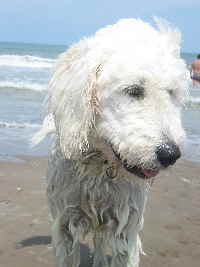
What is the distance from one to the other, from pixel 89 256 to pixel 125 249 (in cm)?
99

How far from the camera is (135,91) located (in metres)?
3.04

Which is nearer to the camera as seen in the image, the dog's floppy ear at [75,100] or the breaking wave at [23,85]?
the dog's floppy ear at [75,100]

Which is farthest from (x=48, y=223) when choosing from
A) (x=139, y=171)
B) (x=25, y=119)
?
(x=25, y=119)

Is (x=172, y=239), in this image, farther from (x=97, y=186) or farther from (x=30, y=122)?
(x=30, y=122)

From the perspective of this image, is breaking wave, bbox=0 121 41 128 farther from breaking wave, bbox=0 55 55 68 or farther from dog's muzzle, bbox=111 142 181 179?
breaking wave, bbox=0 55 55 68

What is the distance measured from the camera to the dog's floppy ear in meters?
3.09

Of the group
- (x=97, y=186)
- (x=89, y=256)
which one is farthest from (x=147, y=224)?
(x=97, y=186)

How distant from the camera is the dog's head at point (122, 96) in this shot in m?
2.92

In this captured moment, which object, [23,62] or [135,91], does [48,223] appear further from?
[23,62]

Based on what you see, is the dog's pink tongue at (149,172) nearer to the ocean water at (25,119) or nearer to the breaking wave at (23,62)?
the ocean water at (25,119)

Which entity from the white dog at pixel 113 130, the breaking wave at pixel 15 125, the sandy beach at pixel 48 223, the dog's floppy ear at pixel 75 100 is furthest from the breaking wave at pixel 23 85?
the dog's floppy ear at pixel 75 100

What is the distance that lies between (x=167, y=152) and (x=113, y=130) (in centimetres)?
40

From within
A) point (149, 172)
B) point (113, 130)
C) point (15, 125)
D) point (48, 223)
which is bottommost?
point (48, 223)

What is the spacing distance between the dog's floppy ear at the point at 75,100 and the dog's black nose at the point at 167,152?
525mm
